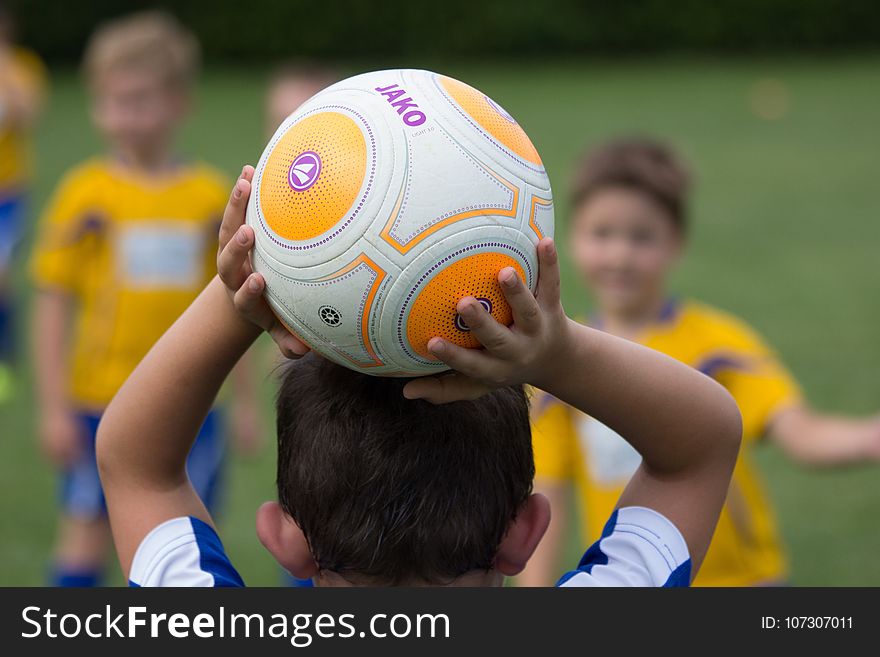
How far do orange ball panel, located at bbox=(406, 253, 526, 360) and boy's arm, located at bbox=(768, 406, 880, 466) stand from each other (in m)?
1.99

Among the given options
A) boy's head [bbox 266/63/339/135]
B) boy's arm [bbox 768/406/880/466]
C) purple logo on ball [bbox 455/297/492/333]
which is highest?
boy's head [bbox 266/63/339/135]

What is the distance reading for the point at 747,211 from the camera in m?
12.9

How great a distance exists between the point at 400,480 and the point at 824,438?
2.01 m

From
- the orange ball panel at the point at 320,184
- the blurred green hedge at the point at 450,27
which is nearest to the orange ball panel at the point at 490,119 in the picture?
the orange ball panel at the point at 320,184

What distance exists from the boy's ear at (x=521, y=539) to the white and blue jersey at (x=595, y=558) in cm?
12

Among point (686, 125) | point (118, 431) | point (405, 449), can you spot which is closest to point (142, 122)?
point (118, 431)

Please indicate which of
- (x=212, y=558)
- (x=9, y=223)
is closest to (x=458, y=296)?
(x=212, y=558)

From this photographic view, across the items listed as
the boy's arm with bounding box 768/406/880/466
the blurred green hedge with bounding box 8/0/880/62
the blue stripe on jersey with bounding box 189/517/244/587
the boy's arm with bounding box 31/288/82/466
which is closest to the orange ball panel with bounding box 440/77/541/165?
the blue stripe on jersey with bounding box 189/517/244/587

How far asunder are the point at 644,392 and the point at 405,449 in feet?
1.39

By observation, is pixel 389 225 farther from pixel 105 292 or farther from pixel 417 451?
pixel 105 292

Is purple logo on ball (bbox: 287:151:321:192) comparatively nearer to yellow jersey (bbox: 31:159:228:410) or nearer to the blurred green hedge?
yellow jersey (bbox: 31:159:228:410)

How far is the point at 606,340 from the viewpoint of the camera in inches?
73.7

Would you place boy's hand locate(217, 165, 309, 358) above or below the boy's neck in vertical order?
below

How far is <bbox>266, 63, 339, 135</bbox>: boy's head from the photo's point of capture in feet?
17.0
